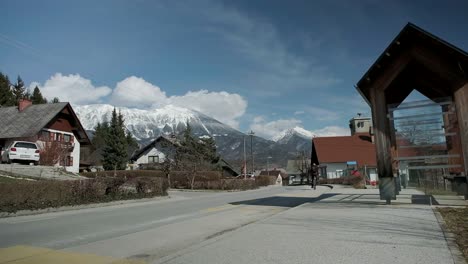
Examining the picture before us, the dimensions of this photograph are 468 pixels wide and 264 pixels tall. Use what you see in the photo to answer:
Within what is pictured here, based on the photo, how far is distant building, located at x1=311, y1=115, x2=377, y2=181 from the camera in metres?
60.8

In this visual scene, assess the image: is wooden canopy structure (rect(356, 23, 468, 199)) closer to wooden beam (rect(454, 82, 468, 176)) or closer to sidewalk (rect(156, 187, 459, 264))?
wooden beam (rect(454, 82, 468, 176))

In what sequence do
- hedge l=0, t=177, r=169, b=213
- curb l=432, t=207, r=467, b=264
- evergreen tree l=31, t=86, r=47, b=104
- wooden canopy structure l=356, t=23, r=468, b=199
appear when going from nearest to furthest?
curb l=432, t=207, r=467, b=264 → wooden canopy structure l=356, t=23, r=468, b=199 → hedge l=0, t=177, r=169, b=213 → evergreen tree l=31, t=86, r=47, b=104

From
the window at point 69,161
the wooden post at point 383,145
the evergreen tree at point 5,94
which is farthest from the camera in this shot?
the evergreen tree at point 5,94

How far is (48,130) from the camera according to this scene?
141 ft

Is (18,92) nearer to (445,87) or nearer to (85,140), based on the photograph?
(85,140)

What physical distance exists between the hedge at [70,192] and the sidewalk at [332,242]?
1050cm

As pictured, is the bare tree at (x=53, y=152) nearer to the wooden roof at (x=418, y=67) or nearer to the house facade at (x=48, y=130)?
the house facade at (x=48, y=130)

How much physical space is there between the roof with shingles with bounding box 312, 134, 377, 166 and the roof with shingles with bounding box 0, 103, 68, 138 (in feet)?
135

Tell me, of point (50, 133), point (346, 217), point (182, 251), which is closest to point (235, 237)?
point (182, 251)

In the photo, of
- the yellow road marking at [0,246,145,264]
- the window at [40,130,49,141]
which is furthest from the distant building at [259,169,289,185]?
the yellow road marking at [0,246,145,264]

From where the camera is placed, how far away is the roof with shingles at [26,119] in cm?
4041

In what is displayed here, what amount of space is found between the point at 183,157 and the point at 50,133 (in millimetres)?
16236

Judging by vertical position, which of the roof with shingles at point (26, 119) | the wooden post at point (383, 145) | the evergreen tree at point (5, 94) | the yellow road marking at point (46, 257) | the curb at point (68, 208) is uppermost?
the evergreen tree at point (5, 94)

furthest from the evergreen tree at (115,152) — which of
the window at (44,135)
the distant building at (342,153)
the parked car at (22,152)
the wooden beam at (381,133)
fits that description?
the wooden beam at (381,133)
